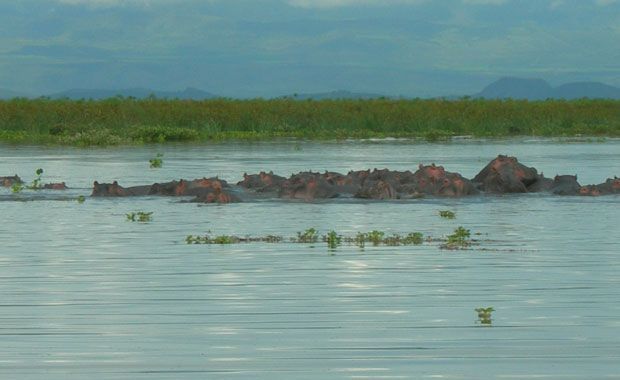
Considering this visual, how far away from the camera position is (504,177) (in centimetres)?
2430

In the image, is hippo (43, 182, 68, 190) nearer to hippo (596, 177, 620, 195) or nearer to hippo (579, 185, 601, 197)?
hippo (579, 185, 601, 197)

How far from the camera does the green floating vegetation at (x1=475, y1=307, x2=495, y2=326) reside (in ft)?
33.9

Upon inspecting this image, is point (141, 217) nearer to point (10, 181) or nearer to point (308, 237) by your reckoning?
point (308, 237)

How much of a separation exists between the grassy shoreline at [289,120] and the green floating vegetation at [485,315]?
45917 mm

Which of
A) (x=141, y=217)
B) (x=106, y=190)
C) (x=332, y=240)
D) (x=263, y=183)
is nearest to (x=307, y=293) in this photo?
(x=332, y=240)

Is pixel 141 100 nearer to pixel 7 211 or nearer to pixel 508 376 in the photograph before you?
pixel 7 211

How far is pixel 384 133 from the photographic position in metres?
62.2

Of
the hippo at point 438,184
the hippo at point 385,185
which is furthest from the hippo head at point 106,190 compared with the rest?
the hippo at point 438,184

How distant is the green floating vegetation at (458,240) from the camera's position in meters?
16.1

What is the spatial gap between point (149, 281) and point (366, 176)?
11822 millimetres

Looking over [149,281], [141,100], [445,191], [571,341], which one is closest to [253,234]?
[149,281]

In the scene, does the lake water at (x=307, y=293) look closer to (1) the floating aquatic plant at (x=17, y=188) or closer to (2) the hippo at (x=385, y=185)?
(2) the hippo at (x=385, y=185)

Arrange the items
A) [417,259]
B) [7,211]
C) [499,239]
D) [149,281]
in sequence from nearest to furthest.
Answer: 1. [149,281]
2. [417,259]
3. [499,239]
4. [7,211]

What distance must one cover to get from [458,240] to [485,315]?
19.9 feet
